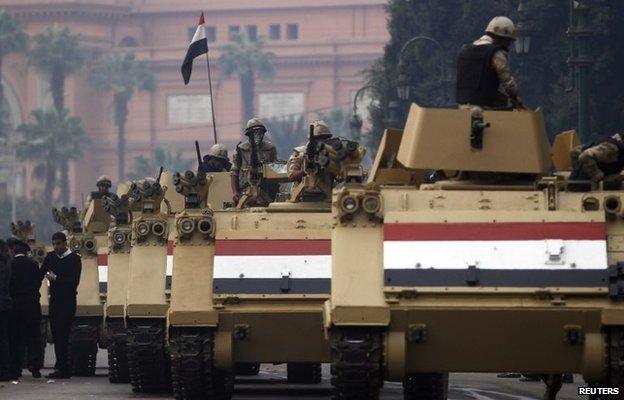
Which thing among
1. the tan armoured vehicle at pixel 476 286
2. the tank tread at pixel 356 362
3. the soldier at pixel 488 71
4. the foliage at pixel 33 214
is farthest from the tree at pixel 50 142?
the tank tread at pixel 356 362

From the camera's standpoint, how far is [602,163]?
53.3ft

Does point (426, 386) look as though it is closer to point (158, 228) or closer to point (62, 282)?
point (158, 228)

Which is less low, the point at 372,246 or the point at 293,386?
the point at 372,246

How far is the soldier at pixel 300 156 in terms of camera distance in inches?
797

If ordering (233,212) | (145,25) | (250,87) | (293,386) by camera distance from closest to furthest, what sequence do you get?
(233,212)
(293,386)
(250,87)
(145,25)

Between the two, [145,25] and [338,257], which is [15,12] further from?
[338,257]

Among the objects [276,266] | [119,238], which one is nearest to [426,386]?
[276,266]

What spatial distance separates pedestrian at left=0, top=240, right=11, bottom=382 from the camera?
25406 mm

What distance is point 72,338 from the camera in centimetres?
2659

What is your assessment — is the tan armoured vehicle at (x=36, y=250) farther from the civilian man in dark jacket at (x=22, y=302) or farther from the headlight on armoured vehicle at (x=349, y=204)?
the headlight on armoured vehicle at (x=349, y=204)

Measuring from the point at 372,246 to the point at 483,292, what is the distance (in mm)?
835

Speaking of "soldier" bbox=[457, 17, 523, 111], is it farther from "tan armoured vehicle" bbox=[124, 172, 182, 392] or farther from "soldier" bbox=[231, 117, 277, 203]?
"soldier" bbox=[231, 117, 277, 203]

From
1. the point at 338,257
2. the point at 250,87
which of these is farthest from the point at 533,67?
the point at 250,87

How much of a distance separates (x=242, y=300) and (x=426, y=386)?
2.31 m
